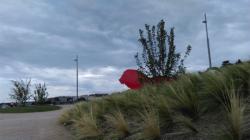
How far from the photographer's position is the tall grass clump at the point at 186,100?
329 inches

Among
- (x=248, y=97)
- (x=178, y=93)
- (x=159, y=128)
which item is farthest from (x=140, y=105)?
(x=248, y=97)

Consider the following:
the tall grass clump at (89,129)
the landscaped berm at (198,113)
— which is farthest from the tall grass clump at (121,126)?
the tall grass clump at (89,129)

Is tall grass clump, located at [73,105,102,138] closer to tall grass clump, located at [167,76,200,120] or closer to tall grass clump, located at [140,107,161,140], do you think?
tall grass clump, located at [167,76,200,120]

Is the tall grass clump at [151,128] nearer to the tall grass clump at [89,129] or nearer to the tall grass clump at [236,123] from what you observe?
the tall grass clump at [236,123]

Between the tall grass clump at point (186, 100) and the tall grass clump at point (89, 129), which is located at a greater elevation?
the tall grass clump at point (186, 100)

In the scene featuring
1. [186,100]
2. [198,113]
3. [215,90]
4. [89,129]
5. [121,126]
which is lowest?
[89,129]

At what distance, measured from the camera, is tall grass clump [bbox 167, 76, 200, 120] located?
8.35 metres

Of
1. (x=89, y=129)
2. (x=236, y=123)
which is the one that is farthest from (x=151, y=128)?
(x=89, y=129)

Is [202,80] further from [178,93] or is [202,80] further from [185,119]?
[185,119]

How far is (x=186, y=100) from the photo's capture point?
28.1 feet

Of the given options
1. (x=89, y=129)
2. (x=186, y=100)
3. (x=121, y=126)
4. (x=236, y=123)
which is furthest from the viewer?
(x=89, y=129)

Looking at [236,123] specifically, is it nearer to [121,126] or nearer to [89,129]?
[121,126]

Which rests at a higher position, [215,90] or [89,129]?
[215,90]

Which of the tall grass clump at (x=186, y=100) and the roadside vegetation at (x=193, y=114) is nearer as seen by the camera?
the roadside vegetation at (x=193, y=114)
